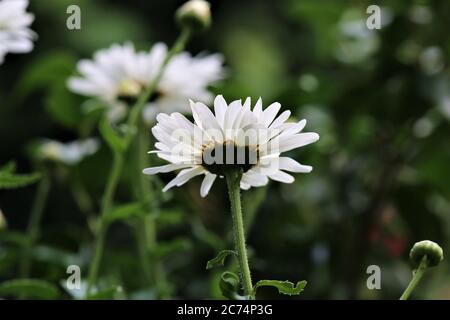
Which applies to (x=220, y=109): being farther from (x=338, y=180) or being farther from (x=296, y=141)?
(x=338, y=180)

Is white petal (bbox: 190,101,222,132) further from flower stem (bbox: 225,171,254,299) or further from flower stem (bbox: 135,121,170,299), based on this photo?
flower stem (bbox: 135,121,170,299)

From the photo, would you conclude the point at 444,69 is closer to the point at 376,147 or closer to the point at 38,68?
the point at 376,147

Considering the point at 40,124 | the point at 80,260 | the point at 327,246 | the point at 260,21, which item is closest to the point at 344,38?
the point at 327,246

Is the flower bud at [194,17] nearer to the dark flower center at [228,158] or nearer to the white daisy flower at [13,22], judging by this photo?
the white daisy flower at [13,22]

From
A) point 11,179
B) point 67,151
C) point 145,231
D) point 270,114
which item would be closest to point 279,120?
point 270,114

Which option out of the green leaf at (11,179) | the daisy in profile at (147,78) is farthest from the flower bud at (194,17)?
the green leaf at (11,179)

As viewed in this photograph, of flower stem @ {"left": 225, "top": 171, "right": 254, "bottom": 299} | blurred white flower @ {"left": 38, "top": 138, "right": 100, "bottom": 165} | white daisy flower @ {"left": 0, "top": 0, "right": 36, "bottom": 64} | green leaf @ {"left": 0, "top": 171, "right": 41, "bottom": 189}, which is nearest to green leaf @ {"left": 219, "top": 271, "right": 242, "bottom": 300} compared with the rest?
flower stem @ {"left": 225, "top": 171, "right": 254, "bottom": 299}
